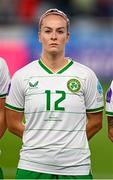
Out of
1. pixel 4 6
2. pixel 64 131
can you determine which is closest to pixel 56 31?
pixel 64 131

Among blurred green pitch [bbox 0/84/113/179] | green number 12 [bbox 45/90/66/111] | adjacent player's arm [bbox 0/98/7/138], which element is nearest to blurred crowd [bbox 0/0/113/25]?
blurred green pitch [bbox 0/84/113/179]

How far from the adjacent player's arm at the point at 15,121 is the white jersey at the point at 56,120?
0.81ft

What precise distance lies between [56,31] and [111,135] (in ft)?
3.44

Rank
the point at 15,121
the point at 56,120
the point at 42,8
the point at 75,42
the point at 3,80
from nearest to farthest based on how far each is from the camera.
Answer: the point at 56,120
the point at 15,121
the point at 3,80
the point at 75,42
the point at 42,8

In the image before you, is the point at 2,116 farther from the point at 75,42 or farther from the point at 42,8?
the point at 42,8

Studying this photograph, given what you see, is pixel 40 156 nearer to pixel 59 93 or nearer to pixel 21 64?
pixel 59 93

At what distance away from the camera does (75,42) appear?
687 inches

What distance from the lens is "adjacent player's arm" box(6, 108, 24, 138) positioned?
254 inches

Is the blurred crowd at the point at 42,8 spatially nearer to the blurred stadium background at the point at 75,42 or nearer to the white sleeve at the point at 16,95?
the blurred stadium background at the point at 75,42

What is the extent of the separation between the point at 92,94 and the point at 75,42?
36.9 feet

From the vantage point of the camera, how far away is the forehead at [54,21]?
621 cm

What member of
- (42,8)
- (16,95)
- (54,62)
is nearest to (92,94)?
(54,62)

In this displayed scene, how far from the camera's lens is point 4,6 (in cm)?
2117

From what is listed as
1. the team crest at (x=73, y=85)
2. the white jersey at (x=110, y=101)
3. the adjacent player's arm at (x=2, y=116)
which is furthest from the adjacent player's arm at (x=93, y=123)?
the adjacent player's arm at (x=2, y=116)
